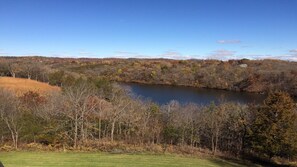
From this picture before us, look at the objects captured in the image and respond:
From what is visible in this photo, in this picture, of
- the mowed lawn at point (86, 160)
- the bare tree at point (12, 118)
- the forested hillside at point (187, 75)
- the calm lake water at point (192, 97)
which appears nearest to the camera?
the mowed lawn at point (86, 160)

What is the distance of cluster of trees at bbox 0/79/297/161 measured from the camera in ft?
92.4

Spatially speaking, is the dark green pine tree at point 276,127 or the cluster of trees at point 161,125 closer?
the dark green pine tree at point 276,127

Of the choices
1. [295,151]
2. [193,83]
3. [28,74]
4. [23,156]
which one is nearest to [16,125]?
[23,156]

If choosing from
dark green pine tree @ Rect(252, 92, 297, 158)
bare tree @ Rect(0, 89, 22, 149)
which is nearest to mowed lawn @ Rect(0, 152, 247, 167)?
bare tree @ Rect(0, 89, 22, 149)

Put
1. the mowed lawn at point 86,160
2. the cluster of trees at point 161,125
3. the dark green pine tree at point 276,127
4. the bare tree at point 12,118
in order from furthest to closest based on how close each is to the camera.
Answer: the bare tree at point 12,118 < the cluster of trees at point 161,125 < the dark green pine tree at point 276,127 < the mowed lawn at point 86,160

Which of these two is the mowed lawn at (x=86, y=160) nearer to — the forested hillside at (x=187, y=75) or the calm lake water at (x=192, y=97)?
the calm lake water at (x=192, y=97)

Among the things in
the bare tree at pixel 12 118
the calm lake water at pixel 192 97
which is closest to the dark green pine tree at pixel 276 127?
the bare tree at pixel 12 118

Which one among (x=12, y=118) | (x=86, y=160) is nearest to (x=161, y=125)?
(x=12, y=118)

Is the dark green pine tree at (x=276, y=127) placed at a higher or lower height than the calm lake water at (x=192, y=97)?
higher

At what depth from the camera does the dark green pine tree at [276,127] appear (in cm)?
2762

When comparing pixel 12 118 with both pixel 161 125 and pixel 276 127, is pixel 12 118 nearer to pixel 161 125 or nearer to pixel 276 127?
pixel 161 125

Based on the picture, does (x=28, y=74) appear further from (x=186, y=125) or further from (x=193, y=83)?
(x=186, y=125)

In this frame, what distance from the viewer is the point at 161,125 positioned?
119 feet

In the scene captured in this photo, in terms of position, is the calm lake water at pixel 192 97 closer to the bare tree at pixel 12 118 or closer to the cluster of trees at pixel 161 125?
the cluster of trees at pixel 161 125
